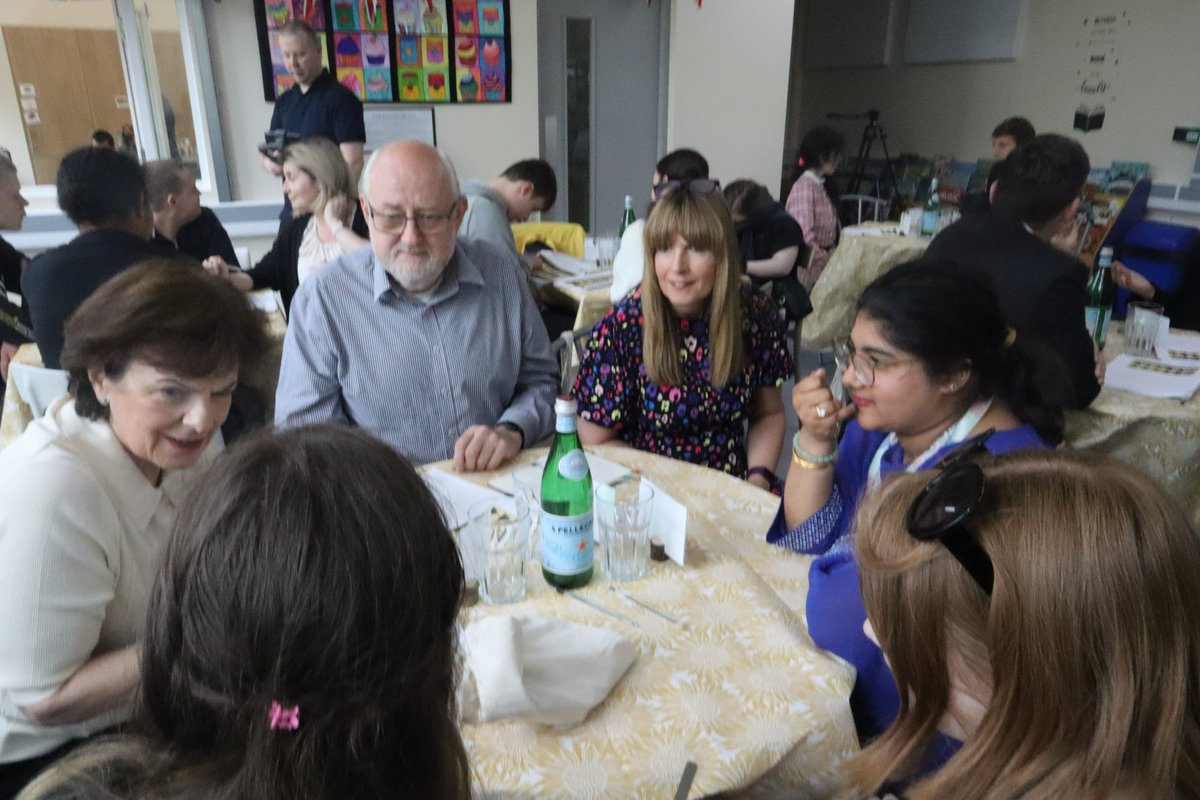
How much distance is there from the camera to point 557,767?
0.90 meters

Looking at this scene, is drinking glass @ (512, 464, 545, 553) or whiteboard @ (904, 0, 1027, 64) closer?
drinking glass @ (512, 464, 545, 553)

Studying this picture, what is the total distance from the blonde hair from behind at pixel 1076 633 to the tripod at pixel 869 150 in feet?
22.9

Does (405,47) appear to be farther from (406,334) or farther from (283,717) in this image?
(283,717)

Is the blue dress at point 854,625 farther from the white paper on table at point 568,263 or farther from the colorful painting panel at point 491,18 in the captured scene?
the colorful painting panel at point 491,18

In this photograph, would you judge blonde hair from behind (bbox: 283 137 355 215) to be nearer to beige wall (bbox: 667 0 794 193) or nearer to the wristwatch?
the wristwatch

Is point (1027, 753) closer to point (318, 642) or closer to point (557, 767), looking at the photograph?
point (557, 767)

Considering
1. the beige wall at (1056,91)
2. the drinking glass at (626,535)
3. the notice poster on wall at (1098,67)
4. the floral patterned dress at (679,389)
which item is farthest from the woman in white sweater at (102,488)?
the notice poster on wall at (1098,67)

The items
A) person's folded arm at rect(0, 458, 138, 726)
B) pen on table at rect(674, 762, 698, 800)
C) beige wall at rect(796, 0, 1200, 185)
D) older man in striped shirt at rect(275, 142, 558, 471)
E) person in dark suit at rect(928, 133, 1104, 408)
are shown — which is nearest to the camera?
pen on table at rect(674, 762, 698, 800)

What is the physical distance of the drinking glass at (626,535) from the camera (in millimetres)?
1262

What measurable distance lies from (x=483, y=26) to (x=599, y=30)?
35.8 inches

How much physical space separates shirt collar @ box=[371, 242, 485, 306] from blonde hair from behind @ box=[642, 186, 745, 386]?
45 centimetres

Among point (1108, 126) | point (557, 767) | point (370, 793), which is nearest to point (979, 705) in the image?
point (557, 767)

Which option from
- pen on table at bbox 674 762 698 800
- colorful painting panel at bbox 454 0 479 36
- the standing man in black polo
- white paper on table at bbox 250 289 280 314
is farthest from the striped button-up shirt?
colorful painting panel at bbox 454 0 479 36

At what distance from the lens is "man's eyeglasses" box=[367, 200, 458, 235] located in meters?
1.92
